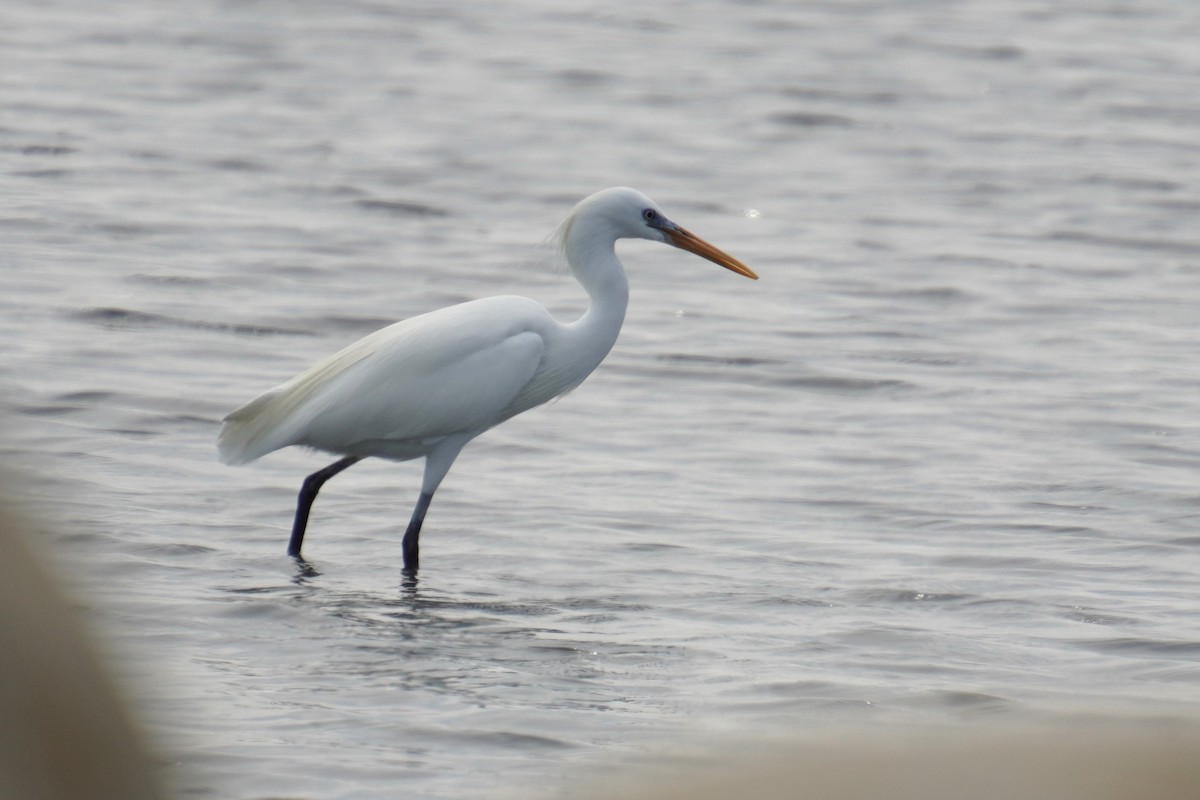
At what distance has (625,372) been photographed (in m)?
10.2

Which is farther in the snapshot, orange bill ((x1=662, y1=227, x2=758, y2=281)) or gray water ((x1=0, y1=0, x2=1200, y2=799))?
orange bill ((x1=662, y1=227, x2=758, y2=281))

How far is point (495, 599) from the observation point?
22.1 feet

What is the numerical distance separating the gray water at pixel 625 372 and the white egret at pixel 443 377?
1.28ft

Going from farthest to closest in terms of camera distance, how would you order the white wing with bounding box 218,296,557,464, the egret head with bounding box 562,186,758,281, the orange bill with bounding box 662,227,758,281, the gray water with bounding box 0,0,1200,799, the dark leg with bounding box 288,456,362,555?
the orange bill with bounding box 662,227,758,281 < the egret head with bounding box 562,186,758,281 < the dark leg with bounding box 288,456,362,555 < the white wing with bounding box 218,296,557,464 < the gray water with bounding box 0,0,1200,799

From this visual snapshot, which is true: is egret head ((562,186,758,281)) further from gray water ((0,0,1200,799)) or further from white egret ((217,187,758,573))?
gray water ((0,0,1200,799))

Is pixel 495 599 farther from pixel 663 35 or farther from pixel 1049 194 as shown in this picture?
pixel 663 35

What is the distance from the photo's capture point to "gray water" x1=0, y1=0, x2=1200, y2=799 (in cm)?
579

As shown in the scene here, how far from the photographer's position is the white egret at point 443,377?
693cm

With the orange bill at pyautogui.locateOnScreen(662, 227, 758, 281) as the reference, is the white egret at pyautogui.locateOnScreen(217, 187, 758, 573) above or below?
below

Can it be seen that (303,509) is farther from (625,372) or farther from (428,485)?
(625,372)

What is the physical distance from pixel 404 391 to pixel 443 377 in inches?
5.7

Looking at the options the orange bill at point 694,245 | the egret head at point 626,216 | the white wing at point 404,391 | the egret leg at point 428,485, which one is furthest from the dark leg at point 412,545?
the orange bill at point 694,245

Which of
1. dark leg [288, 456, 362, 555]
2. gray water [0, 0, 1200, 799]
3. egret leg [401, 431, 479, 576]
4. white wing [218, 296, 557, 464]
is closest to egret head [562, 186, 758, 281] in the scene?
white wing [218, 296, 557, 464]

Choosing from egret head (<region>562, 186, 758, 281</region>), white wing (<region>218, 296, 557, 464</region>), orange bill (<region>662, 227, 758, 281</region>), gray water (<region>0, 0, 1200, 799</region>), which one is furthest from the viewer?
orange bill (<region>662, 227, 758, 281</region>)
